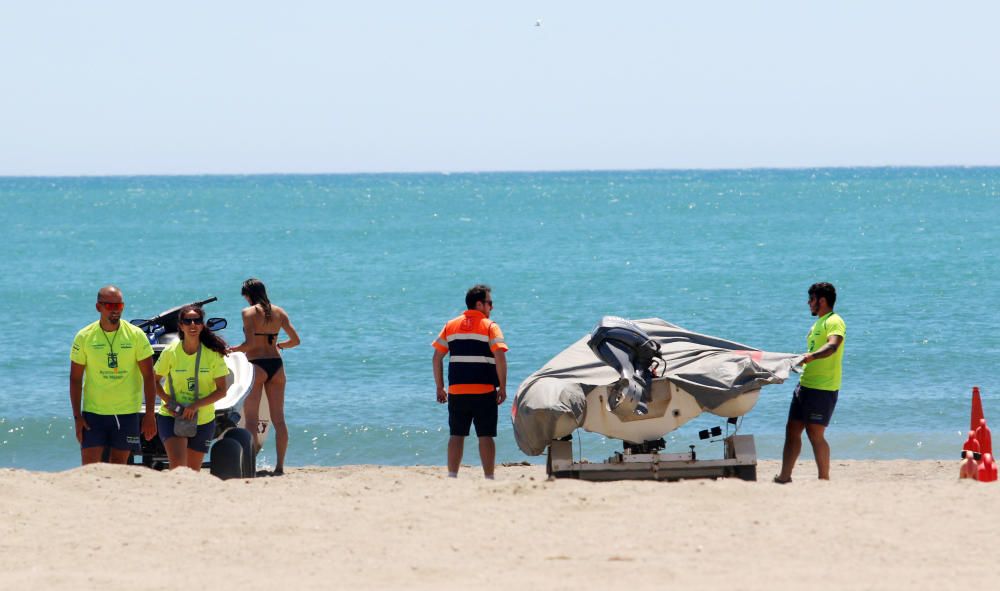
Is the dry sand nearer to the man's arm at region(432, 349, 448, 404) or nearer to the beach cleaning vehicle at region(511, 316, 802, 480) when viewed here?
the beach cleaning vehicle at region(511, 316, 802, 480)

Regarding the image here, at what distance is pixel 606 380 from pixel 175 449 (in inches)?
109

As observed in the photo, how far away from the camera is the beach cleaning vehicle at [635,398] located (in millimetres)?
7980

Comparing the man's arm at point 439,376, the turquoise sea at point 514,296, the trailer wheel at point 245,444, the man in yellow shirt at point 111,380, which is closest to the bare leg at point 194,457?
the trailer wheel at point 245,444

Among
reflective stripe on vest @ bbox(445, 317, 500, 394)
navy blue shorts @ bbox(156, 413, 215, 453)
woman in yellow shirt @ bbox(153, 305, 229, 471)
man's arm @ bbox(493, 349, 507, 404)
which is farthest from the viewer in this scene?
reflective stripe on vest @ bbox(445, 317, 500, 394)

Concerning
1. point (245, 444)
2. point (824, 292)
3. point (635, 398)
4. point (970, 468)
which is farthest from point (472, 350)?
point (970, 468)

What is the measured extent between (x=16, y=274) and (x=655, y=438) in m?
33.0

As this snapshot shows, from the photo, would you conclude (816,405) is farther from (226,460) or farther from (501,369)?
(226,460)

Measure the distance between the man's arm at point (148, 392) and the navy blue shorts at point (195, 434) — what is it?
225 mm

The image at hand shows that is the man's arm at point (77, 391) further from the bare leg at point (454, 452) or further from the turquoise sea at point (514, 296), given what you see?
the turquoise sea at point (514, 296)

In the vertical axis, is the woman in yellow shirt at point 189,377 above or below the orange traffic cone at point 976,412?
above

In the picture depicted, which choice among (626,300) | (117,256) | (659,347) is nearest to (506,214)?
(117,256)

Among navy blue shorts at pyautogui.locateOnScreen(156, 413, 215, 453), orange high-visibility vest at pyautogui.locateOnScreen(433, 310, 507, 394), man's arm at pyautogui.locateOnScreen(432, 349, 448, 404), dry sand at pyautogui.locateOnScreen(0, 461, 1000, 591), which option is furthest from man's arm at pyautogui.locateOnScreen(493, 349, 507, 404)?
navy blue shorts at pyautogui.locateOnScreen(156, 413, 215, 453)

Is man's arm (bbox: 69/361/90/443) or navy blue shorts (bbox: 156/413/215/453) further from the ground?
man's arm (bbox: 69/361/90/443)

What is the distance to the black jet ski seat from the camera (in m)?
7.95
